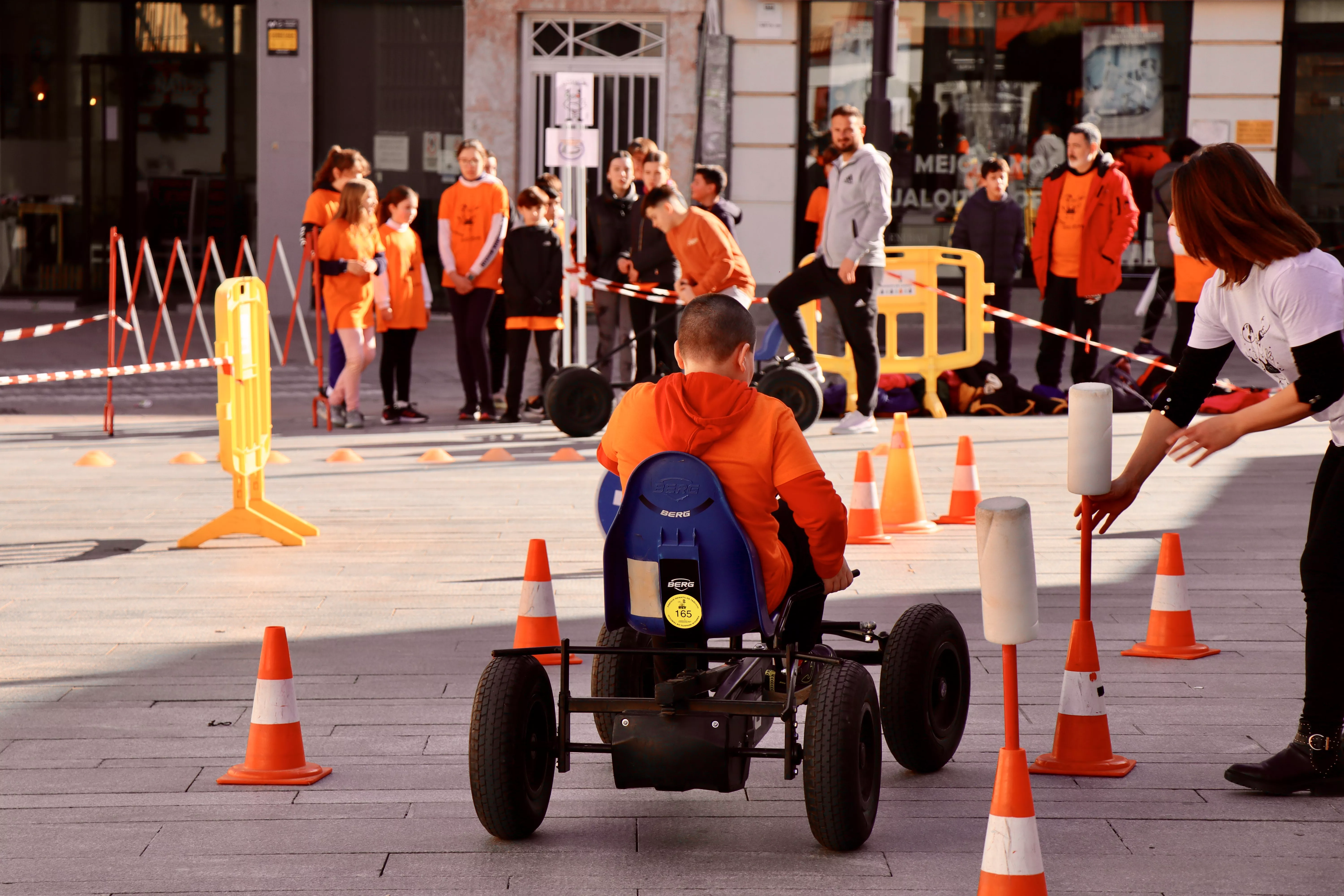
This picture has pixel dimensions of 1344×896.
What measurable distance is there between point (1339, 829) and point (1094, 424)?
46.2 inches

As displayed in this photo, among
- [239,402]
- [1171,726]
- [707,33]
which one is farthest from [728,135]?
[1171,726]

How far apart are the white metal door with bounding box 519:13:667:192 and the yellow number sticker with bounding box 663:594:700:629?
15.9m

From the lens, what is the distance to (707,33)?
19.1 meters

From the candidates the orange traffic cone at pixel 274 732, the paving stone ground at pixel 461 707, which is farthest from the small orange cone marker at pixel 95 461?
the orange traffic cone at pixel 274 732

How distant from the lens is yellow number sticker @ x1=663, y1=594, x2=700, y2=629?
A: 405 centimetres

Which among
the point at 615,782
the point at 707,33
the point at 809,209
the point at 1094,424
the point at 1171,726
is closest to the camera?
the point at 615,782

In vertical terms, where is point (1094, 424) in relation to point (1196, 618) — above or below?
above

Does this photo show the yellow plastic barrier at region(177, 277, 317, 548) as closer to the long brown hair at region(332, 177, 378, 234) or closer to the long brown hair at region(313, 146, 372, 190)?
the long brown hair at region(332, 177, 378, 234)

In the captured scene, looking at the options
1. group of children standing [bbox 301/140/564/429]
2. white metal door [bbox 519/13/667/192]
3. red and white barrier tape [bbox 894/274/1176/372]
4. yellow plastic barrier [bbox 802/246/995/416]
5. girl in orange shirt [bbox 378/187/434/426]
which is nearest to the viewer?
group of children standing [bbox 301/140/564/429]

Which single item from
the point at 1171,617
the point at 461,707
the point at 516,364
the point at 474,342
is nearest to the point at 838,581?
the point at 461,707

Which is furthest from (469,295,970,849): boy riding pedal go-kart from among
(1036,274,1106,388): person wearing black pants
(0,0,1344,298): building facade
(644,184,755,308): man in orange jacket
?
(0,0,1344,298): building facade

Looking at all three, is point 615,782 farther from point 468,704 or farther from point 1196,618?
point 1196,618

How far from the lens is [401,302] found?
1237 centimetres

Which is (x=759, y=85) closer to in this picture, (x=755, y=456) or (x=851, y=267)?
(x=851, y=267)
